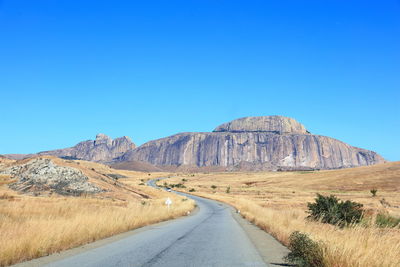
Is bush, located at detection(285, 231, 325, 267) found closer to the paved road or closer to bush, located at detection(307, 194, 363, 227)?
the paved road

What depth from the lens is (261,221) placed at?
1001 inches

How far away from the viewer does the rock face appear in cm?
4644

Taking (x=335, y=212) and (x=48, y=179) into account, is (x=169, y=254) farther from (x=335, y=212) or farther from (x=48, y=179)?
(x=48, y=179)

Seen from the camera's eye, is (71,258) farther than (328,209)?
No

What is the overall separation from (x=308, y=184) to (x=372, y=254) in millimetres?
99643

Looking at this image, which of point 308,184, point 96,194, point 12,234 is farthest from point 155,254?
point 308,184

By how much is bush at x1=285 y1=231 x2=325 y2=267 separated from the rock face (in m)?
39.1

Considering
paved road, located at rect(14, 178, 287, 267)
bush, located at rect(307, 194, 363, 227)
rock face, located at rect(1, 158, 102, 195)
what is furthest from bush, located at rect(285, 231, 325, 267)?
rock face, located at rect(1, 158, 102, 195)

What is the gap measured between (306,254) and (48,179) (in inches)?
1750

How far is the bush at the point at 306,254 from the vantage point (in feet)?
31.0

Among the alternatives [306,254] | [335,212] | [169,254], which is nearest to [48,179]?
[335,212]

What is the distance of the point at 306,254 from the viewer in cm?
1008

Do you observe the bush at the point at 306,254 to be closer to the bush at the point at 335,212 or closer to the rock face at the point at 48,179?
the bush at the point at 335,212

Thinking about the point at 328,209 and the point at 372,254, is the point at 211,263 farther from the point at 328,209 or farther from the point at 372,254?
the point at 328,209
